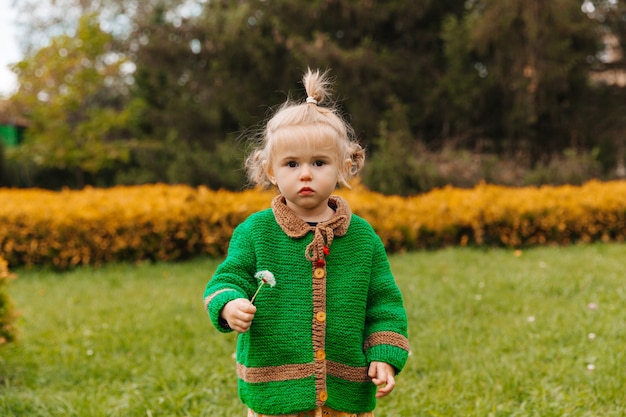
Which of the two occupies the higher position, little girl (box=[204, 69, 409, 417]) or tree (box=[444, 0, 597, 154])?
tree (box=[444, 0, 597, 154])

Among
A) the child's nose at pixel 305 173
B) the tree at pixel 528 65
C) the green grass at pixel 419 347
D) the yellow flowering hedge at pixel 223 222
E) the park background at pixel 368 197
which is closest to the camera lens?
the child's nose at pixel 305 173

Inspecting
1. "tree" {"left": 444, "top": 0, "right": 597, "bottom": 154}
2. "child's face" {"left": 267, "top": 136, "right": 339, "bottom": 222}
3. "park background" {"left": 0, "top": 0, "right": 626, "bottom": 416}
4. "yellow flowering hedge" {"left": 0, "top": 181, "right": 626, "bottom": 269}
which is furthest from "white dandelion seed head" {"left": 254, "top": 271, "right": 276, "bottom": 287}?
"tree" {"left": 444, "top": 0, "right": 597, "bottom": 154}

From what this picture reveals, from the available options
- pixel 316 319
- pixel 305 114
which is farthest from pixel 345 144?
pixel 316 319

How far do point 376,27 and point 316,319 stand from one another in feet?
39.2

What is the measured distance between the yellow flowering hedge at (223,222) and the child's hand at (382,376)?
5287 millimetres

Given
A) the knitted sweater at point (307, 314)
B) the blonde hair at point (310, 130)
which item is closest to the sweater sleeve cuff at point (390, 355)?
the knitted sweater at point (307, 314)

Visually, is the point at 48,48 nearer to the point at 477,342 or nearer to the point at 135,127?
the point at 135,127

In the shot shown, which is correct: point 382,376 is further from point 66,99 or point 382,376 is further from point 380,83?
point 66,99

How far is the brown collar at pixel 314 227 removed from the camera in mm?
1736

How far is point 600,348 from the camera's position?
3516 mm

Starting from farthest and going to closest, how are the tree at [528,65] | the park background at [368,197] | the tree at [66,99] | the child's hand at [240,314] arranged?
the tree at [66,99]
the tree at [528,65]
the park background at [368,197]
the child's hand at [240,314]

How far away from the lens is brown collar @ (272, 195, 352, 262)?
5.70 ft

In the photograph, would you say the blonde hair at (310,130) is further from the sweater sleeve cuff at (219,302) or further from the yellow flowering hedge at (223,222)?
the yellow flowering hedge at (223,222)

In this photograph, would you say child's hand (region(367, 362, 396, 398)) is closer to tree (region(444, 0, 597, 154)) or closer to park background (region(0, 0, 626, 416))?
park background (region(0, 0, 626, 416))
